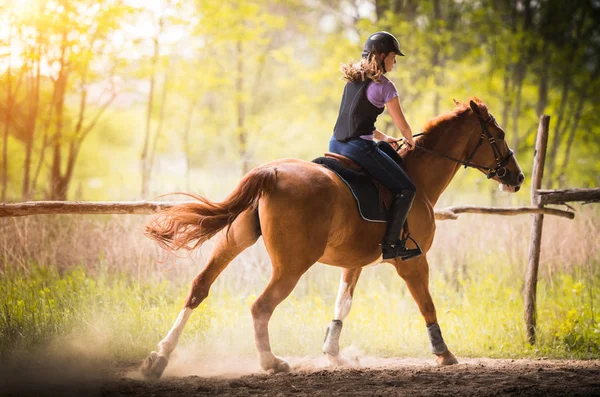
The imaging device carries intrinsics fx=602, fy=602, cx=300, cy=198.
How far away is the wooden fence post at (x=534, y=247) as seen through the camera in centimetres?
738

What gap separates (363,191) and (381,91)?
0.92 metres

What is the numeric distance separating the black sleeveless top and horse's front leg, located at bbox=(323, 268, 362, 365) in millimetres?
1559

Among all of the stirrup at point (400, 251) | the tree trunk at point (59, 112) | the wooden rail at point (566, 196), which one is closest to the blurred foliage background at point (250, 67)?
the tree trunk at point (59, 112)

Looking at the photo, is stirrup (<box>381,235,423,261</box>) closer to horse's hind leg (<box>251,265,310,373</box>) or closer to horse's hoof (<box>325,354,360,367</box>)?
horse's hind leg (<box>251,265,310,373</box>)

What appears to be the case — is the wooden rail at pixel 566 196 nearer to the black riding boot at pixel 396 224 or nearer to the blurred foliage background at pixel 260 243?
the blurred foliage background at pixel 260 243

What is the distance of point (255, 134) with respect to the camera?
19406 millimetres

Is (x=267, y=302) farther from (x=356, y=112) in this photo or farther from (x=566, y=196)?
(x=566, y=196)

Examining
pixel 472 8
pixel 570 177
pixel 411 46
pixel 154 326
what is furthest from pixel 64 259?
pixel 570 177

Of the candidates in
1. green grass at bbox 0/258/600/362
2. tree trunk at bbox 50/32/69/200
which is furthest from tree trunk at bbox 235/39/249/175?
green grass at bbox 0/258/600/362

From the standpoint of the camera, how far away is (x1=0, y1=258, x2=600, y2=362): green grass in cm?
650

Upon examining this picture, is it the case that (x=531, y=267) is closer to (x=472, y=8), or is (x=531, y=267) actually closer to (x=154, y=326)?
(x=154, y=326)

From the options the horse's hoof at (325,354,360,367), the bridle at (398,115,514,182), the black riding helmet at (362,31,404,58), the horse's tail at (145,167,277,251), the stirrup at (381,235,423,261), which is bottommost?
the horse's hoof at (325,354,360,367)

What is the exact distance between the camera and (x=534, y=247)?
7.50 m

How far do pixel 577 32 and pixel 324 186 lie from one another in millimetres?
14770
